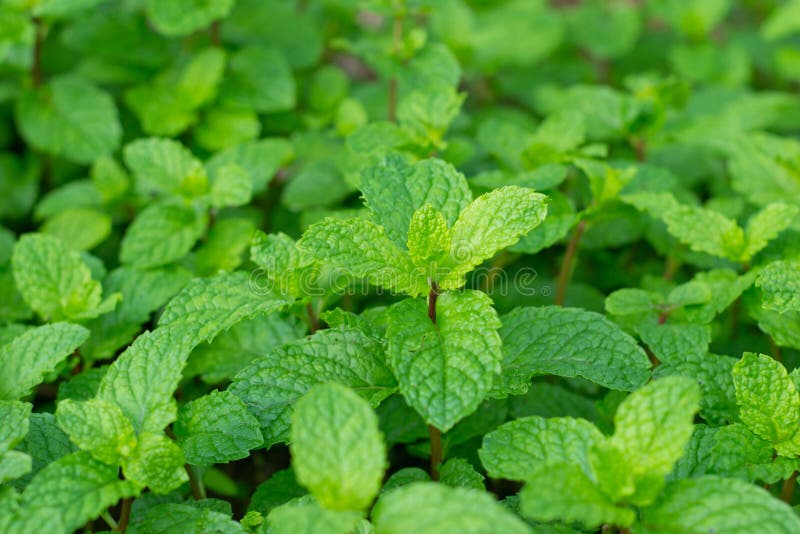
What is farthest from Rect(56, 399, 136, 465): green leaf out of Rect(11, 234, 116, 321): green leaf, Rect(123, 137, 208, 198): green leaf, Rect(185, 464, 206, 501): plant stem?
Rect(123, 137, 208, 198): green leaf

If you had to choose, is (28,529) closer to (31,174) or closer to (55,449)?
(55,449)

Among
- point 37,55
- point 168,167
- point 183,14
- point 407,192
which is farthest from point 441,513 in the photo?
point 37,55

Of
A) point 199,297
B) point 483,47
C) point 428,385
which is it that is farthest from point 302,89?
point 428,385

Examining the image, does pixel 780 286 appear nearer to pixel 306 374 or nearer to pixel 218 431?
pixel 306 374

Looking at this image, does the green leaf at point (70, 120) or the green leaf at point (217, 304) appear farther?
the green leaf at point (70, 120)

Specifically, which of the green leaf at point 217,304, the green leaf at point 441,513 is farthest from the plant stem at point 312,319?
the green leaf at point 441,513

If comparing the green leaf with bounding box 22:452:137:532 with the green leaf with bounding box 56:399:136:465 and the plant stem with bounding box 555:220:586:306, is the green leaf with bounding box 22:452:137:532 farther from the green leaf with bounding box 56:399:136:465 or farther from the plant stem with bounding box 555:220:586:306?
the plant stem with bounding box 555:220:586:306

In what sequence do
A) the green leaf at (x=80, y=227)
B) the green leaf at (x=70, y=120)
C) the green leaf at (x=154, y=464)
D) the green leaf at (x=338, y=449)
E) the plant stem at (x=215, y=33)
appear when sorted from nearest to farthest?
the green leaf at (x=338, y=449) < the green leaf at (x=154, y=464) < the green leaf at (x=80, y=227) < the green leaf at (x=70, y=120) < the plant stem at (x=215, y=33)

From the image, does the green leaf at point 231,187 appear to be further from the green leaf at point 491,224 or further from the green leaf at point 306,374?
the green leaf at point 491,224
